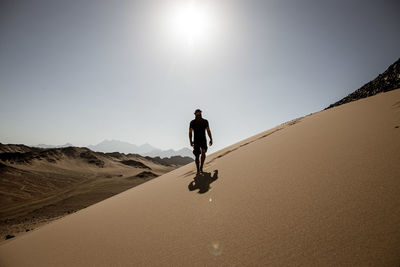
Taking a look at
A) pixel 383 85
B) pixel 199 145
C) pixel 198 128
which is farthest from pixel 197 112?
pixel 383 85

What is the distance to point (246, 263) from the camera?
1.02 m

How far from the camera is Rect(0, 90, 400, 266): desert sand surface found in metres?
0.97

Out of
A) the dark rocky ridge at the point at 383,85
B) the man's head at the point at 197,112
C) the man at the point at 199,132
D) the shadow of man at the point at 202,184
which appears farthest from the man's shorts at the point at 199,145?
the dark rocky ridge at the point at 383,85

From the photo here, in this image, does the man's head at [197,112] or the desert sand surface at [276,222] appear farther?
the man's head at [197,112]

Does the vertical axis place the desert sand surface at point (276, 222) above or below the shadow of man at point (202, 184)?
below

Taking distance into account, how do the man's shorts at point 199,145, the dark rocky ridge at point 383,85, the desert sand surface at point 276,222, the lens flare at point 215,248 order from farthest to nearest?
the dark rocky ridge at point 383,85 → the man's shorts at point 199,145 → the lens flare at point 215,248 → the desert sand surface at point 276,222

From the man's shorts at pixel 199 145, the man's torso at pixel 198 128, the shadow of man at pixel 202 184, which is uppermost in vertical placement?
the man's torso at pixel 198 128

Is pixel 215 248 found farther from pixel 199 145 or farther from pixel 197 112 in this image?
pixel 197 112

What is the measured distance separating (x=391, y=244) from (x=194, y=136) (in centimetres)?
355

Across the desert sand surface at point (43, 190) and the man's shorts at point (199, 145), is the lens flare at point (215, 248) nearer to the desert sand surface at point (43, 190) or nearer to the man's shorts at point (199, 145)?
the man's shorts at point (199, 145)

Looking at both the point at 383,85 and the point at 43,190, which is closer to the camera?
the point at 383,85

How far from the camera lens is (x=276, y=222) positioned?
1272 mm

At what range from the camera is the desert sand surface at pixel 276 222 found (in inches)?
38.1

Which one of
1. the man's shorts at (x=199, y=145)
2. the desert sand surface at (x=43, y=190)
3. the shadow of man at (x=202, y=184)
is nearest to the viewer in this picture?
the shadow of man at (x=202, y=184)
